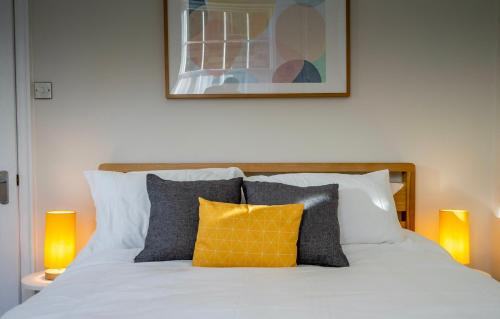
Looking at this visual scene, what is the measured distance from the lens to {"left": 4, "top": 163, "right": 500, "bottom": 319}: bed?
148cm

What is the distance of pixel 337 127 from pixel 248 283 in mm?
1377

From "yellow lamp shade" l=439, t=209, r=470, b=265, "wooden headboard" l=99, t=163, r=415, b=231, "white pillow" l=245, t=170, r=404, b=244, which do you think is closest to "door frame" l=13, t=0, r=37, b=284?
"wooden headboard" l=99, t=163, r=415, b=231

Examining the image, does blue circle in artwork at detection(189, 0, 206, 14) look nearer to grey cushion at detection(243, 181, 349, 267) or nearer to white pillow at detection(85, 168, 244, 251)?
white pillow at detection(85, 168, 244, 251)

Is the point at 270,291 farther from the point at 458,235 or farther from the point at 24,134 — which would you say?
the point at 24,134

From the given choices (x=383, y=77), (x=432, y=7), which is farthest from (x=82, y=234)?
(x=432, y=7)

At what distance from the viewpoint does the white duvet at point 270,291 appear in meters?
1.48

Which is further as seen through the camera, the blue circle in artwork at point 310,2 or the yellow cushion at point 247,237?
the blue circle in artwork at point 310,2

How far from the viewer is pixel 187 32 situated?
2861 millimetres

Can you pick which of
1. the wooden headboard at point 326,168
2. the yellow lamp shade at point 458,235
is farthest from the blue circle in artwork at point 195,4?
the yellow lamp shade at point 458,235

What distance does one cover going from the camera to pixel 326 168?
2844mm

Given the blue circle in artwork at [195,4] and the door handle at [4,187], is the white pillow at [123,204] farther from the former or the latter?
the blue circle in artwork at [195,4]

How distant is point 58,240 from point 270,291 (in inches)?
56.9

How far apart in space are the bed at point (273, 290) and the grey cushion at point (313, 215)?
0.07 metres

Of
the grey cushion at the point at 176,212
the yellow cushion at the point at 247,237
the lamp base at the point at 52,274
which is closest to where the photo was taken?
the yellow cushion at the point at 247,237
